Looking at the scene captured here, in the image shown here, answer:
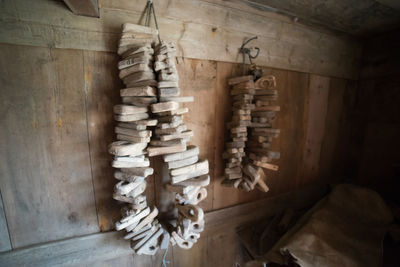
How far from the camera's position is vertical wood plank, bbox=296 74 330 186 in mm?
1439

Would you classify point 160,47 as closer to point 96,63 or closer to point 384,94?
point 96,63

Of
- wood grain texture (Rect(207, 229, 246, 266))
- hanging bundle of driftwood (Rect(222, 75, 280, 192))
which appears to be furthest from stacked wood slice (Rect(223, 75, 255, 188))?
wood grain texture (Rect(207, 229, 246, 266))

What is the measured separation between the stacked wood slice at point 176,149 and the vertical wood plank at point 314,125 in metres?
1.23

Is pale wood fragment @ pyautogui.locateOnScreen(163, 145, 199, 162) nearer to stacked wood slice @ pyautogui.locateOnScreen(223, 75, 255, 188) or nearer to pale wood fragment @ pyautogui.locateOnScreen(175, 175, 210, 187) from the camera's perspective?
pale wood fragment @ pyautogui.locateOnScreen(175, 175, 210, 187)

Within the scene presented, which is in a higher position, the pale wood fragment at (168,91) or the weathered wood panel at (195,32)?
the weathered wood panel at (195,32)

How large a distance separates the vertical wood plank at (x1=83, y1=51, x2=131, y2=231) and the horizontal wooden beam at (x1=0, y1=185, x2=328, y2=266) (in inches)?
6.7

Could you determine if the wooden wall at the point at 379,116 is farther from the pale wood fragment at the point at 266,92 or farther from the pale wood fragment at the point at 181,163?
the pale wood fragment at the point at 181,163

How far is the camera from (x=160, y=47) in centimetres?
72

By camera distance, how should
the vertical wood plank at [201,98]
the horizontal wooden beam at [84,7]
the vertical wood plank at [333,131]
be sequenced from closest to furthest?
the horizontal wooden beam at [84,7]
the vertical wood plank at [201,98]
the vertical wood plank at [333,131]

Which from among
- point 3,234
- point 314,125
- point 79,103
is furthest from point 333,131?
point 3,234

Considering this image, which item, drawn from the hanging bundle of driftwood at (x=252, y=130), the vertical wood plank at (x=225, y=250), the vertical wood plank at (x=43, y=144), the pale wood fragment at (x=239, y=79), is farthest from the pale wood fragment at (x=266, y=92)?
the vertical wood plank at (x=225, y=250)

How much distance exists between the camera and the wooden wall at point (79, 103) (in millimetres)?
706

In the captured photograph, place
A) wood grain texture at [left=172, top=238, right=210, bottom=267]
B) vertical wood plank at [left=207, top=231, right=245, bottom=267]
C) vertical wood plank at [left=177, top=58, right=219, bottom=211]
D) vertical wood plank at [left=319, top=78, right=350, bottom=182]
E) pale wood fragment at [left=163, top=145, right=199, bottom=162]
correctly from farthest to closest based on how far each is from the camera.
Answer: vertical wood plank at [left=319, top=78, right=350, bottom=182] → vertical wood plank at [left=207, top=231, right=245, bottom=267] → wood grain texture at [left=172, top=238, right=210, bottom=267] → vertical wood plank at [left=177, top=58, right=219, bottom=211] → pale wood fragment at [left=163, top=145, right=199, bottom=162]

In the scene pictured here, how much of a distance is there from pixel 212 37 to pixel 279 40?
1.97ft
